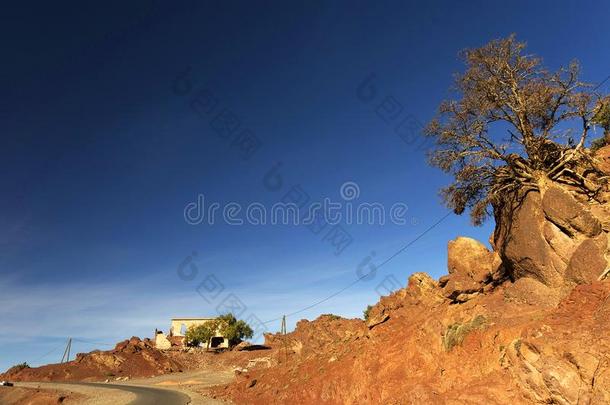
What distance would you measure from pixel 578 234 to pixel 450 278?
907cm

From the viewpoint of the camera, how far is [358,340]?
88.4ft

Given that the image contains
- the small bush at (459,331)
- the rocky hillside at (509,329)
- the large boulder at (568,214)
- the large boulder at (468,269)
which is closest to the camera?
the rocky hillside at (509,329)

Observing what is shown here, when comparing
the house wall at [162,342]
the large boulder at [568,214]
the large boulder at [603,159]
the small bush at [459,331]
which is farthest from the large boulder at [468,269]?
the house wall at [162,342]

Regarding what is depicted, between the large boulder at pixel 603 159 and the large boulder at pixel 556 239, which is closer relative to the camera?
the large boulder at pixel 556 239

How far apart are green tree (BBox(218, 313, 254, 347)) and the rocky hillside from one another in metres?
62.8

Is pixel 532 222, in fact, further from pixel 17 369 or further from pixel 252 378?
pixel 17 369

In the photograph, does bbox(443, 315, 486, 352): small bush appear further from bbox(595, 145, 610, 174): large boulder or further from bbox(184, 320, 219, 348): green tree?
bbox(184, 320, 219, 348): green tree

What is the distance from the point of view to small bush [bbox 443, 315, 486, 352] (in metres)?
15.6

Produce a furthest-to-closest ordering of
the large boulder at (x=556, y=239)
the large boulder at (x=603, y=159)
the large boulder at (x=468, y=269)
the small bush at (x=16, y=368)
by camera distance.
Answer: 1. the small bush at (x=16, y=368)
2. the large boulder at (x=468, y=269)
3. the large boulder at (x=603, y=159)
4. the large boulder at (x=556, y=239)

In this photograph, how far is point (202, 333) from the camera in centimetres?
8488

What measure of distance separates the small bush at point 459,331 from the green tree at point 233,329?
7613 cm

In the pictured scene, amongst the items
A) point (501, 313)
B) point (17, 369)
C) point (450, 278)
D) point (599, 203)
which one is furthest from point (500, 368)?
point (17, 369)

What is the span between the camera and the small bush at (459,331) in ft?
51.0

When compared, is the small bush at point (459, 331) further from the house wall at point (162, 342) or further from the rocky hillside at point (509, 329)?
the house wall at point (162, 342)
